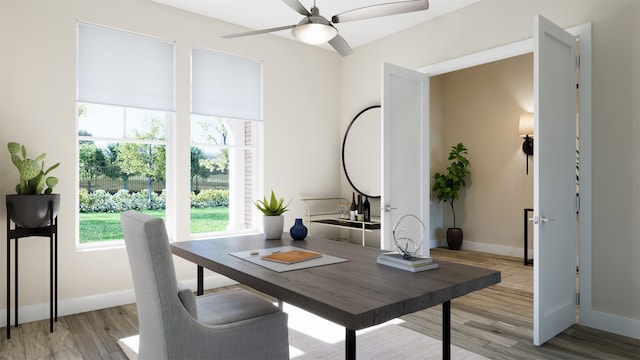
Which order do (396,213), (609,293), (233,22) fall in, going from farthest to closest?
1. (233,22)
2. (396,213)
3. (609,293)

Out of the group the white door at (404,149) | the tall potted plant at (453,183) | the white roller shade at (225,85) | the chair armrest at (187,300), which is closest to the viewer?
the chair armrest at (187,300)

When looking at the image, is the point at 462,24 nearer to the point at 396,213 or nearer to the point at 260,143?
the point at 396,213

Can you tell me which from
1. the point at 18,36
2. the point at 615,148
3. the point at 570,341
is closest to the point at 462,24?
the point at 615,148

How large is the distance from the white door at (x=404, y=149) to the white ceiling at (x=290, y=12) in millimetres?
660

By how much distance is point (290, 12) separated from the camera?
4.09 meters

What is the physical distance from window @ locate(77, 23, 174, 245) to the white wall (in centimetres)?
11

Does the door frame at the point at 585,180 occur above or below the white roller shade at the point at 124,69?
below

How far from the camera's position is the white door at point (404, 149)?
12.1 ft

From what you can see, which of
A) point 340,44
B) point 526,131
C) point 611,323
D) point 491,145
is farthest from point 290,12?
point 611,323

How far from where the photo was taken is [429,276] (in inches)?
68.8

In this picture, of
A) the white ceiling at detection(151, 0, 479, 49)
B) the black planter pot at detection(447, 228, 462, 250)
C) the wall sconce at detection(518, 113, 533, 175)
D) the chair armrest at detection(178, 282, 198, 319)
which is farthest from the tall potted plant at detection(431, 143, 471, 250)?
the chair armrest at detection(178, 282, 198, 319)

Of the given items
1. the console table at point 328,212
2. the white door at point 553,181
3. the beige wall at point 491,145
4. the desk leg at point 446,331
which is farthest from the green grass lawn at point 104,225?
the beige wall at point 491,145

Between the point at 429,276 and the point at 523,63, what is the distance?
502cm

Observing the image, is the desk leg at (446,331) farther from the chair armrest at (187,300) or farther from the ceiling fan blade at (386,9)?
the ceiling fan blade at (386,9)
